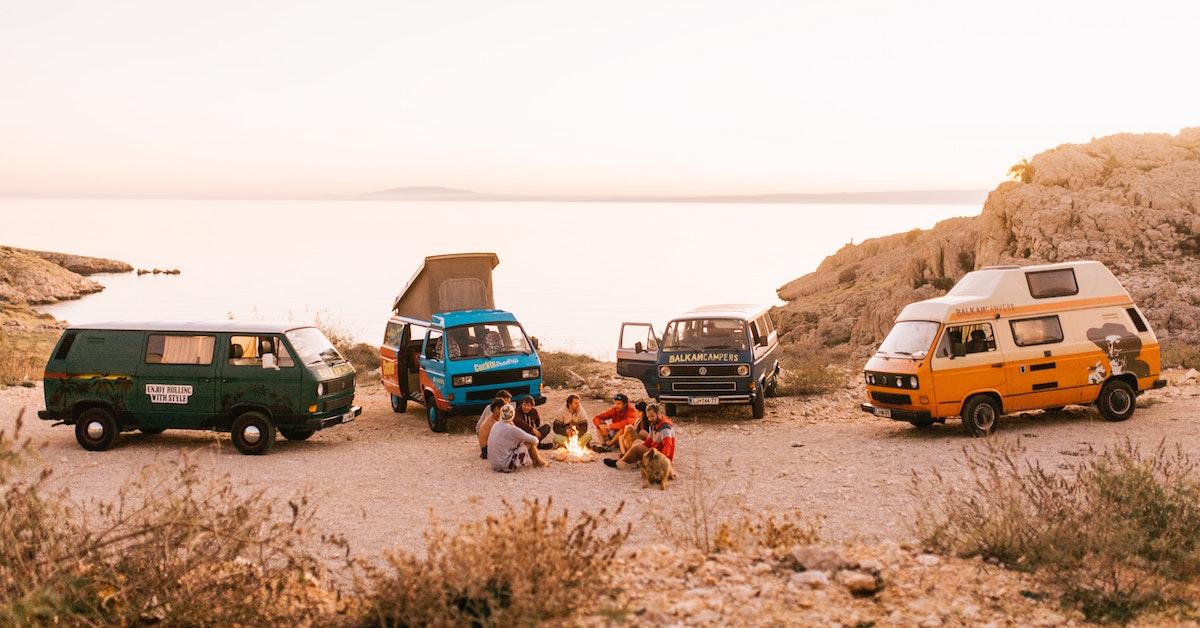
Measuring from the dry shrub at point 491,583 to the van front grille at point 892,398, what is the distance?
10.1 meters

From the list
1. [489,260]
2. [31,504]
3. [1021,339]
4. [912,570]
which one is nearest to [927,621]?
[912,570]

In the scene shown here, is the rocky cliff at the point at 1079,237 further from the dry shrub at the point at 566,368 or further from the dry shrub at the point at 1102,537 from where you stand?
the dry shrub at the point at 1102,537

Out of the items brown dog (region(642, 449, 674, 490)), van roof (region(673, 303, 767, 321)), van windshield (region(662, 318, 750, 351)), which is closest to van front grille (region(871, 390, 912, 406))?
van windshield (region(662, 318, 750, 351))

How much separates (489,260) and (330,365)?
7.29 metres

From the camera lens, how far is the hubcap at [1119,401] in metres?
15.8

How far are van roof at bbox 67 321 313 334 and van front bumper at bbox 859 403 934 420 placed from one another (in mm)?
10143

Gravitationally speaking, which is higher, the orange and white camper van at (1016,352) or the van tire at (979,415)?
the orange and white camper van at (1016,352)

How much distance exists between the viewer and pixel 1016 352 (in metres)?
15.4

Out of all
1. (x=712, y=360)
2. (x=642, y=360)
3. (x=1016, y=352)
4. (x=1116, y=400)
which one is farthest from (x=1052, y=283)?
(x=642, y=360)

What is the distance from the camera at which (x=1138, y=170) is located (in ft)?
101

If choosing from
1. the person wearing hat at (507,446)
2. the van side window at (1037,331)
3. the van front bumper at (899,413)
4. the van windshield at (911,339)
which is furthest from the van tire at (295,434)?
the van side window at (1037,331)

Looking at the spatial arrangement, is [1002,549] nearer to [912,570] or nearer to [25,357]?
[912,570]

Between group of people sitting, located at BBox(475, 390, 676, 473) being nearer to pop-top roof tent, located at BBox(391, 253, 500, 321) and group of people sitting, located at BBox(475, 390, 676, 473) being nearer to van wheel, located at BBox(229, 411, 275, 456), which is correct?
van wheel, located at BBox(229, 411, 275, 456)

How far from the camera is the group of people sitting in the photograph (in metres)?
13.4
